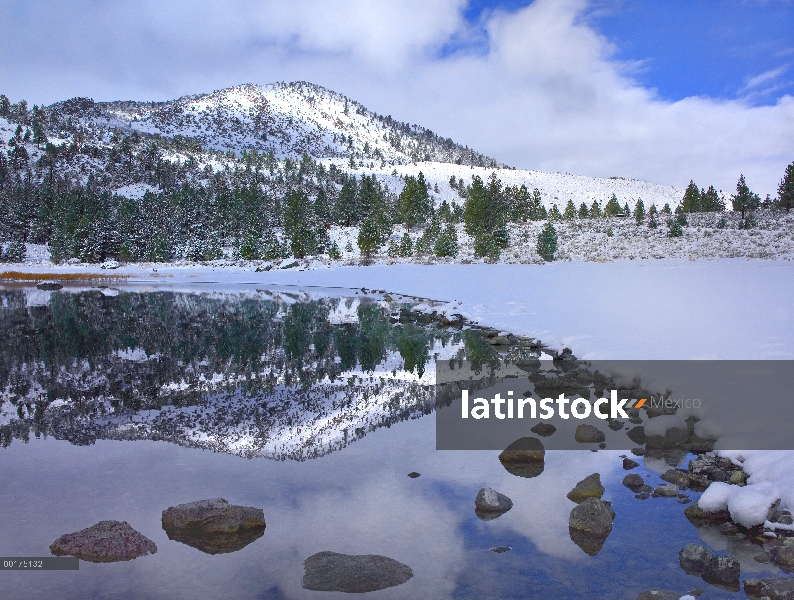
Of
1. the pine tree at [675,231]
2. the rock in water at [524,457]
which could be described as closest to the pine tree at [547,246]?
the pine tree at [675,231]

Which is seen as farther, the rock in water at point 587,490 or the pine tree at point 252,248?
the pine tree at point 252,248

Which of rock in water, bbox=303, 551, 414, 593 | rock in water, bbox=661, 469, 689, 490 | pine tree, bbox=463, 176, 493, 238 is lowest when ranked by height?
rock in water, bbox=303, 551, 414, 593

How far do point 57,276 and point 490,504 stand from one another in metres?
64.8

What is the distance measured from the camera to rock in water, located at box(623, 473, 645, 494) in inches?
244

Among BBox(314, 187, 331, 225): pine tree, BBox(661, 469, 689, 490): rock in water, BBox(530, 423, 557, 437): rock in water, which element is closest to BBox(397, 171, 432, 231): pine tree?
BBox(314, 187, 331, 225): pine tree

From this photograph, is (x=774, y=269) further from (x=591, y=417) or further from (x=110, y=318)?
(x=110, y=318)

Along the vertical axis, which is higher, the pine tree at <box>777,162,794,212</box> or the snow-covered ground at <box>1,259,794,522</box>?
the pine tree at <box>777,162,794,212</box>

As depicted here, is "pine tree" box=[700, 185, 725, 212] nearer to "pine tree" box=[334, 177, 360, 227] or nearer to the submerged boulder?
"pine tree" box=[334, 177, 360, 227]

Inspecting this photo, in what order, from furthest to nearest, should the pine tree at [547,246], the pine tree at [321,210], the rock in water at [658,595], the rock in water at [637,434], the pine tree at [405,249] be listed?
the pine tree at [321,210] < the pine tree at [405,249] < the pine tree at [547,246] < the rock in water at [637,434] < the rock in water at [658,595]

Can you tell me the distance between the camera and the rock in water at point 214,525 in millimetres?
5234

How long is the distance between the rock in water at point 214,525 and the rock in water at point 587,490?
11.0 feet

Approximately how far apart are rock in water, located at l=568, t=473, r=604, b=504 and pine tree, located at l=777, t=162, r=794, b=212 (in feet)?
197

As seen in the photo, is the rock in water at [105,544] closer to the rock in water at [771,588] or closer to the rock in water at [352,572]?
the rock in water at [352,572]

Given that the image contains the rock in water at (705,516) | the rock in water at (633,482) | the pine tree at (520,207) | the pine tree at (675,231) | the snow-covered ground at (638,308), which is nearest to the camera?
the rock in water at (705,516)
